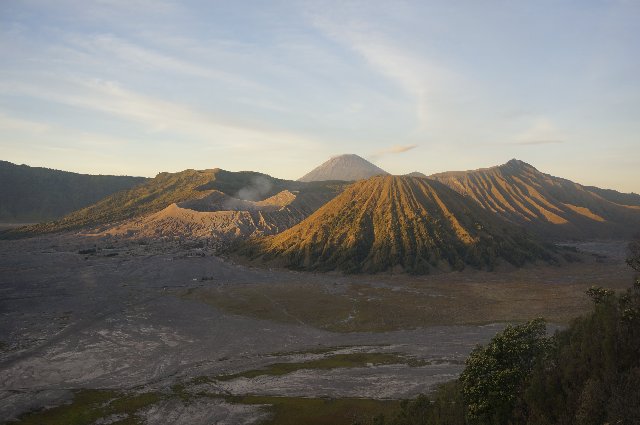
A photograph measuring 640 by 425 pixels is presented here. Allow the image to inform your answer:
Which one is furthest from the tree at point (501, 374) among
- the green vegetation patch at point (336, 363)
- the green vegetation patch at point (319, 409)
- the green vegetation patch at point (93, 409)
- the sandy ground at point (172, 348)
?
the green vegetation patch at point (93, 409)

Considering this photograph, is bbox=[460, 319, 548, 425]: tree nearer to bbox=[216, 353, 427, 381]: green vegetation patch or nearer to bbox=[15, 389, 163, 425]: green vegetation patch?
bbox=[216, 353, 427, 381]: green vegetation patch

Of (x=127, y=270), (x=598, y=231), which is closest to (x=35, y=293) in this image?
(x=127, y=270)

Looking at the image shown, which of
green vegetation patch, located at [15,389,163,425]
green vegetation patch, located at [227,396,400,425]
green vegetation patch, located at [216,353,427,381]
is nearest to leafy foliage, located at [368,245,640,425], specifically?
green vegetation patch, located at [227,396,400,425]

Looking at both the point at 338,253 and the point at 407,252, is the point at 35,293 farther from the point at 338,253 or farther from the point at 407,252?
the point at 407,252

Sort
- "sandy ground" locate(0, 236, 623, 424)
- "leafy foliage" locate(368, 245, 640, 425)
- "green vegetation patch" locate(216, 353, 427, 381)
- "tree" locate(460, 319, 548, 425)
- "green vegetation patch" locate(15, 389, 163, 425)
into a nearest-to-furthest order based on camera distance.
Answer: "leafy foliage" locate(368, 245, 640, 425) → "tree" locate(460, 319, 548, 425) → "green vegetation patch" locate(15, 389, 163, 425) → "sandy ground" locate(0, 236, 623, 424) → "green vegetation patch" locate(216, 353, 427, 381)

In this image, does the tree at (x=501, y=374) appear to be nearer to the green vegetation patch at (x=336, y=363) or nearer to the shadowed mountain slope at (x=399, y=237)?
the green vegetation patch at (x=336, y=363)

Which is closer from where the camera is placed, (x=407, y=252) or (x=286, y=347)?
(x=286, y=347)
